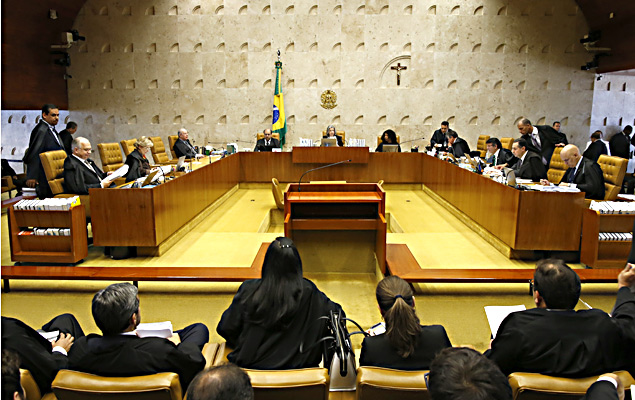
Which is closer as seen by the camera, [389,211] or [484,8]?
[389,211]

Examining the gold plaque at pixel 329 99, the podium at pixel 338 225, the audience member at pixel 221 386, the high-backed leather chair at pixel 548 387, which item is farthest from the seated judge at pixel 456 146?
the audience member at pixel 221 386

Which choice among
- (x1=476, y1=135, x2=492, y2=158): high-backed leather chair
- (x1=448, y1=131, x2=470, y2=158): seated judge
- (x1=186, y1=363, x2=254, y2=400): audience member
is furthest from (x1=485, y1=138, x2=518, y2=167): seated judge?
(x1=186, y1=363, x2=254, y2=400): audience member

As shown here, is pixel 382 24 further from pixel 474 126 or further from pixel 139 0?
pixel 139 0

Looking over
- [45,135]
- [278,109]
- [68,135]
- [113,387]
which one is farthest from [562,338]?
[278,109]

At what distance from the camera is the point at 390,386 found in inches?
63.9

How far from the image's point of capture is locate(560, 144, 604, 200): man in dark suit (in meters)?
4.97

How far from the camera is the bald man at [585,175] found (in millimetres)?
4971

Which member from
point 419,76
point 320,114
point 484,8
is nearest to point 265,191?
point 320,114

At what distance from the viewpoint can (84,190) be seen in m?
5.32

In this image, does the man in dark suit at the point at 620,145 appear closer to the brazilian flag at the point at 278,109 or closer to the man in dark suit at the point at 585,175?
the man in dark suit at the point at 585,175

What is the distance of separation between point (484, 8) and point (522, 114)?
265cm

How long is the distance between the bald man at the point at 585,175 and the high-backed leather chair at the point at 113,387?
4.56 m

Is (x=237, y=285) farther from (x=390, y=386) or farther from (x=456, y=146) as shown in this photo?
(x=456, y=146)

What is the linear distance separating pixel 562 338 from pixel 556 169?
227 inches
